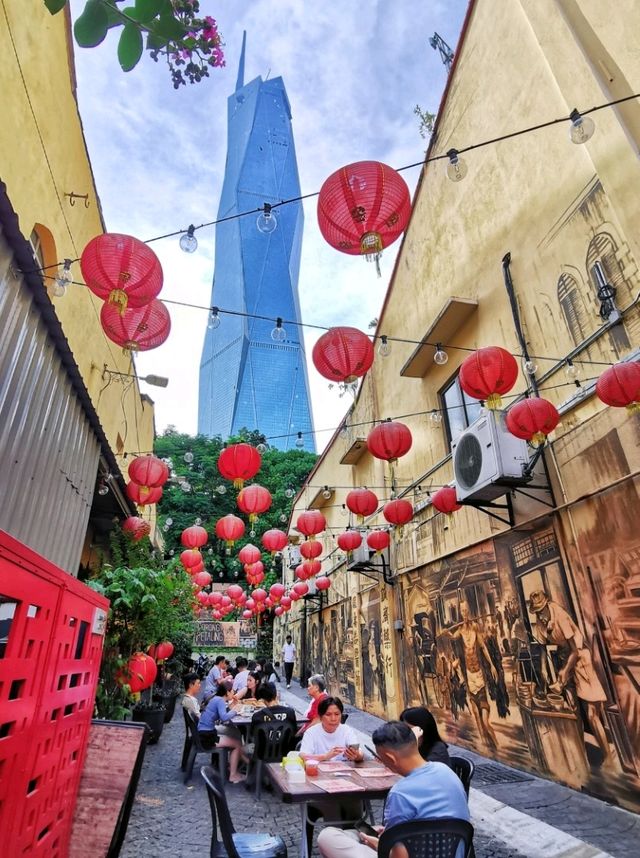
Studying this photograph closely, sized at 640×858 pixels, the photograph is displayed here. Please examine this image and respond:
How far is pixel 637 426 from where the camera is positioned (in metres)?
4.94

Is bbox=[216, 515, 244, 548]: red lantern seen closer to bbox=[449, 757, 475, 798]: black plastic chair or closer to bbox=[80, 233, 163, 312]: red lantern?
bbox=[80, 233, 163, 312]: red lantern

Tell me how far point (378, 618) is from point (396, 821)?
977 centimetres

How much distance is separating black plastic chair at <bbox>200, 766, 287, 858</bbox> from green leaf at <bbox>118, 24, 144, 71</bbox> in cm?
329

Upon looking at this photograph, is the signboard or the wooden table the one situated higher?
the signboard

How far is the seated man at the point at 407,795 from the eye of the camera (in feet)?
7.41

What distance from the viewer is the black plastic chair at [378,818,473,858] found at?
6.95 feet

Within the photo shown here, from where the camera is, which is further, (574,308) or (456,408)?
(456,408)

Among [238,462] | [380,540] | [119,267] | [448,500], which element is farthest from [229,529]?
[119,267]

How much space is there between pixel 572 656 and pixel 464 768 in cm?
289

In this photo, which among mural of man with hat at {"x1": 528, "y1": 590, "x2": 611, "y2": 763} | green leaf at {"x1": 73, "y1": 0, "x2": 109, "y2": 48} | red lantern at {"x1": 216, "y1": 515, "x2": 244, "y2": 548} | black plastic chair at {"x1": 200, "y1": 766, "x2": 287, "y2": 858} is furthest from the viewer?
red lantern at {"x1": 216, "y1": 515, "x2": 244, "y2": 548}

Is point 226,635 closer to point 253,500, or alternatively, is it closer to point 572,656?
point 253,500

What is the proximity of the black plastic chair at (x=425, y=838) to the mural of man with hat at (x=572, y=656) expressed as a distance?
12.9 feet

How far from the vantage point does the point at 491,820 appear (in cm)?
451

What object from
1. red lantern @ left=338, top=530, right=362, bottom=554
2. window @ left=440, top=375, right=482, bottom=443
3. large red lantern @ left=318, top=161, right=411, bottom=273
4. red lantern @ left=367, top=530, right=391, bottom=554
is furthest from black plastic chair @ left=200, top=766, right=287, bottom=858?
red lantern @ left=338, top=530, right=362, bottom=554
